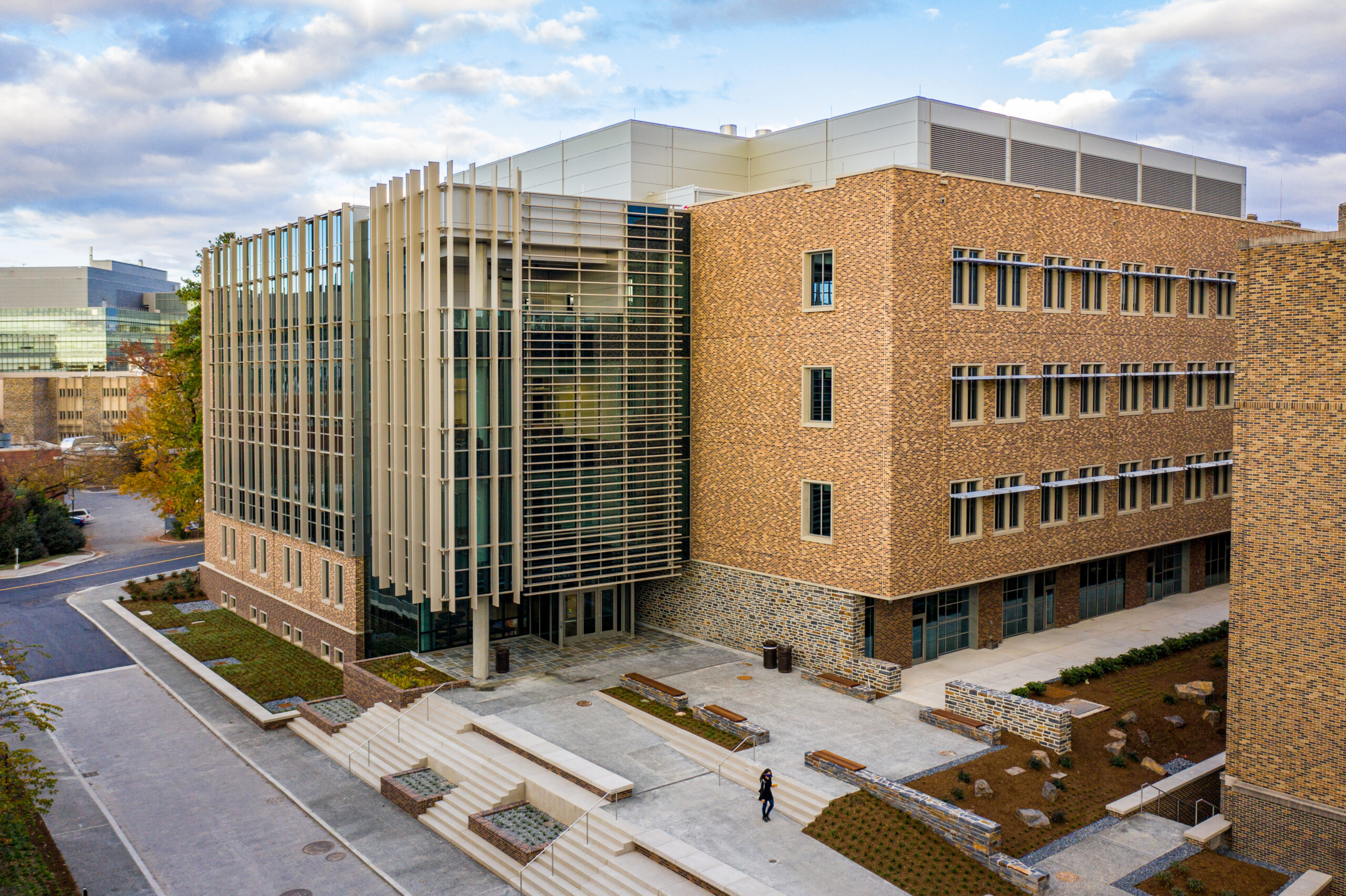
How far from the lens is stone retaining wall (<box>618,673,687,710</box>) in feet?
88.6

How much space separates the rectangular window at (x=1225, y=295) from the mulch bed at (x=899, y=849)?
90.2 feet

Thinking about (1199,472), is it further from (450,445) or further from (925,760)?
(450,445)

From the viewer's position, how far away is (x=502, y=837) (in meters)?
21.3

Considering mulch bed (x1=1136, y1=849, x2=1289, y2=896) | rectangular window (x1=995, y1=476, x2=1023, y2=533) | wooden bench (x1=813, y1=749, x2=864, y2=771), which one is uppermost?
rectangular window (x1=995, y1=476, x2=1023, y2=533)

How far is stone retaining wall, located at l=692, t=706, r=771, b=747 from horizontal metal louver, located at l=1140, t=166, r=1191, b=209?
30438mm

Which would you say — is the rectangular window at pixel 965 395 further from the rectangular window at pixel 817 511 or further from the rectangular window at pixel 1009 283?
the rectangular window at pixel 817 511

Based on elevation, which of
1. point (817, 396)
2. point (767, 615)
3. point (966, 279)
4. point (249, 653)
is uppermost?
point (966, 279)

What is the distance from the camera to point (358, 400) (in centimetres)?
3300

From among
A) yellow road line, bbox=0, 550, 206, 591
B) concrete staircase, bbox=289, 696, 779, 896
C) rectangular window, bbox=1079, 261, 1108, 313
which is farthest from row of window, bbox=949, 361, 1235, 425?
yellow road line, bbox=0, 550, 206, 591

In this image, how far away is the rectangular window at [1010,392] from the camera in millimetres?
31219

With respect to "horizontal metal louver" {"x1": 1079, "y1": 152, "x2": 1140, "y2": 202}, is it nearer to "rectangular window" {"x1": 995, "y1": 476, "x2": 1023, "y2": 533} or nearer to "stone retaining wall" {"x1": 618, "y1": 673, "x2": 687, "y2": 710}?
"rectangular window" {"x1": 995, "y1": 476, "x2": 1023, "y2": 533}

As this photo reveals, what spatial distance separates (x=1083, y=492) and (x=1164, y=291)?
28.2ft

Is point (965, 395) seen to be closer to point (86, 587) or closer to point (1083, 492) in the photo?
point (1083, 492)

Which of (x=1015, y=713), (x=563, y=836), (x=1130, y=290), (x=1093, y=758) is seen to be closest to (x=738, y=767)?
(x=563, y=836)
